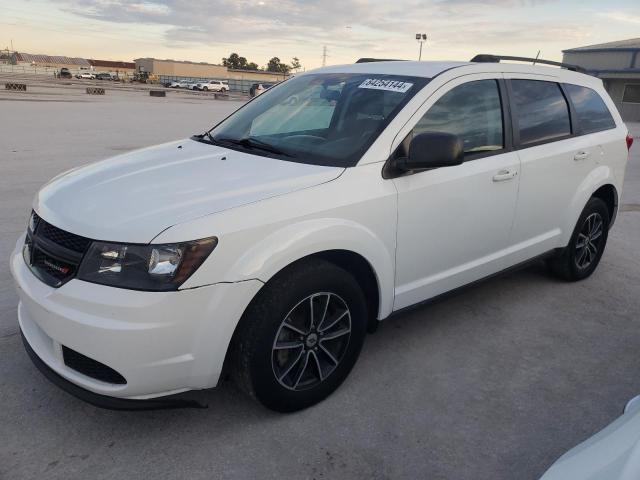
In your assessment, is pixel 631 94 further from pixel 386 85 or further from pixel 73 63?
pixel 73 63

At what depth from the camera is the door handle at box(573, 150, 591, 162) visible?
14.3 feet

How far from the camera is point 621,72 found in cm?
3756

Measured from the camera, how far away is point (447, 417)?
2.94m

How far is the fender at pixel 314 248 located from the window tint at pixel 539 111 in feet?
5.26

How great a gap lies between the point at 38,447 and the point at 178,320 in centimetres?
95

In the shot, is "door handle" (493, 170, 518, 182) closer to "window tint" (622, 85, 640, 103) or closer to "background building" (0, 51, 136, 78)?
"window tint" (622, 85, 640, 103)

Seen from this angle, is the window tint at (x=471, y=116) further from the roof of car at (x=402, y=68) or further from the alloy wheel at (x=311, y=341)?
the alloy wheel at (x=311, y=341)

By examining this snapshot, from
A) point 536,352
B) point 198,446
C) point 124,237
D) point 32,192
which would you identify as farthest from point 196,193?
point 32,192

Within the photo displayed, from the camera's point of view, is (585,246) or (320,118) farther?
(585,246)

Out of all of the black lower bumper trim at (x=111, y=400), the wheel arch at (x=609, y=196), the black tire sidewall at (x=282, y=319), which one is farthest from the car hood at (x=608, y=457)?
the wheel arch at (x=609, y=196)

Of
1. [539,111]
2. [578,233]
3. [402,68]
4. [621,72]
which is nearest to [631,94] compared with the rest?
[621,72]

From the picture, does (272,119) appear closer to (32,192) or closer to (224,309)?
(224,309)

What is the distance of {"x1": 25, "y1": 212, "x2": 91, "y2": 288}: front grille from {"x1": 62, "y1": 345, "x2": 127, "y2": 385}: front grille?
315 mm

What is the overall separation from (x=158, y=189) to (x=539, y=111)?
2875 mm
